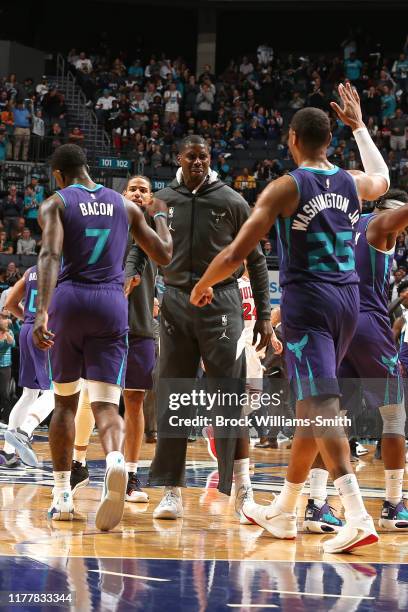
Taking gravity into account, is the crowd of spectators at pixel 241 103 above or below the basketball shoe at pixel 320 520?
above

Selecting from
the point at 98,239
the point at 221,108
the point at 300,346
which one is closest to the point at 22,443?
the point at 98,239

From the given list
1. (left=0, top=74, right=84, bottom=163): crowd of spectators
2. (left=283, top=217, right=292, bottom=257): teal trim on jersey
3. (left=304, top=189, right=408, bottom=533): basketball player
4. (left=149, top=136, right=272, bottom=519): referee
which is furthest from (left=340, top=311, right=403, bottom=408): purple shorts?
(left=0, top=74, right=84, bottom=163): crowd of spectators

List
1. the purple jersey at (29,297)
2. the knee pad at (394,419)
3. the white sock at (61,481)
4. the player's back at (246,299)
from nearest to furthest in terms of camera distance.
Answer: the white sock at (61,481) < the knee pad at (394,419) < the purple jersey at (29,297) < the player's back at (246,299)

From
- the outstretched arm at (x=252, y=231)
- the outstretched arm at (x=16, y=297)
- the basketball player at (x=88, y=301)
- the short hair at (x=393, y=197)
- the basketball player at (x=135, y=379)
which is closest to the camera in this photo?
the outstretched arm at (x=252, y=231)

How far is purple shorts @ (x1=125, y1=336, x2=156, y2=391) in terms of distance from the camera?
280 inches

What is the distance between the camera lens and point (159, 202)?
20.7 feet

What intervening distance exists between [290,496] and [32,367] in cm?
437

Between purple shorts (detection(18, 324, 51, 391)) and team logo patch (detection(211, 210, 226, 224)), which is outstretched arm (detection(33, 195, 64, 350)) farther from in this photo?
purple shorts (detection(18, 324, 51, 391))

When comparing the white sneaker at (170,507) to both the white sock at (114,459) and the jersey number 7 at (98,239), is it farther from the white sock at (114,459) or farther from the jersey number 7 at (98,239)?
the jersey number 7 at (98,239)

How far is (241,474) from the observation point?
6.19 m

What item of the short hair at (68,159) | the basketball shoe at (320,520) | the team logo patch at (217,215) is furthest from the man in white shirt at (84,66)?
the basketball shoe at (320,520)

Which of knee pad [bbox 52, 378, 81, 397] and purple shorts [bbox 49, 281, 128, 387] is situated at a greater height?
purple shorts [bbox 49, 281, 128, 387]

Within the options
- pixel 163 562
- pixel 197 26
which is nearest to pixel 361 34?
pixel 197 26

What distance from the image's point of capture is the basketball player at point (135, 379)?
7070 mm
